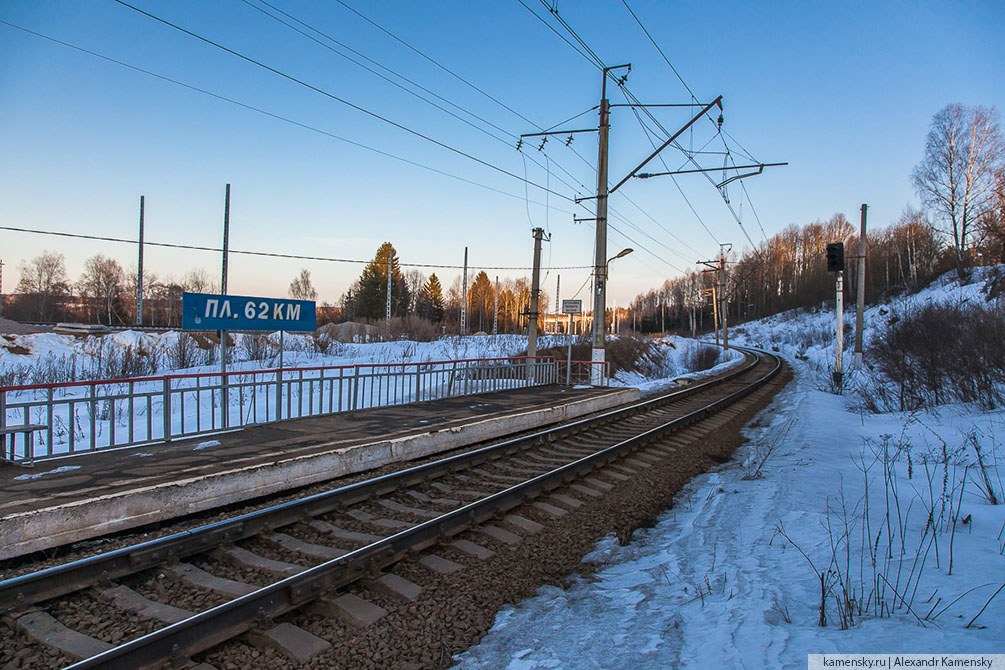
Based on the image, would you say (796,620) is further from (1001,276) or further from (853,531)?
(1001,276)

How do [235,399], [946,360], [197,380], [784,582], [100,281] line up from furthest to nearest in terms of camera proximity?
1. [100,281]
2. [235,399]
3. [946,360]
4. [197,380]
5. [784,582]

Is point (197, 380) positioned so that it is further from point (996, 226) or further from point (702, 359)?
point (996, 226)

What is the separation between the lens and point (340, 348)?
3078 cm

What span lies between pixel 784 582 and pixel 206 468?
6200 mm

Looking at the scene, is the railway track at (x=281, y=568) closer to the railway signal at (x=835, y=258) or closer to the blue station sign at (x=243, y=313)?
the blue station sign at (x=243, y=313)

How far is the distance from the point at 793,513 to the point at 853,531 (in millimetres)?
782

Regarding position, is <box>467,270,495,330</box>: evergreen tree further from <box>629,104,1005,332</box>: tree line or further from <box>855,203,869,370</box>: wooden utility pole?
<box>855,203,869,370</box>: wooden utility pole

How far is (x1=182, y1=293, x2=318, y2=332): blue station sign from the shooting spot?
349 inches

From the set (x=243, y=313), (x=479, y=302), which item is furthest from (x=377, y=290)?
(x=243, y=313)

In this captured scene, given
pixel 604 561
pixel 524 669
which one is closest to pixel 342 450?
pixel 604 561

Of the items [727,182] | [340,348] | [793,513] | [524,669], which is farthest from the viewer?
[340,348]

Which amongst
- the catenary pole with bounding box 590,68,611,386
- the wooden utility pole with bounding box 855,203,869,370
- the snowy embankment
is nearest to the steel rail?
the snowy embankment

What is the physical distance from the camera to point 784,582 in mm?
4395

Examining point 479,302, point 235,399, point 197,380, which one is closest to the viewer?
point 197,380
